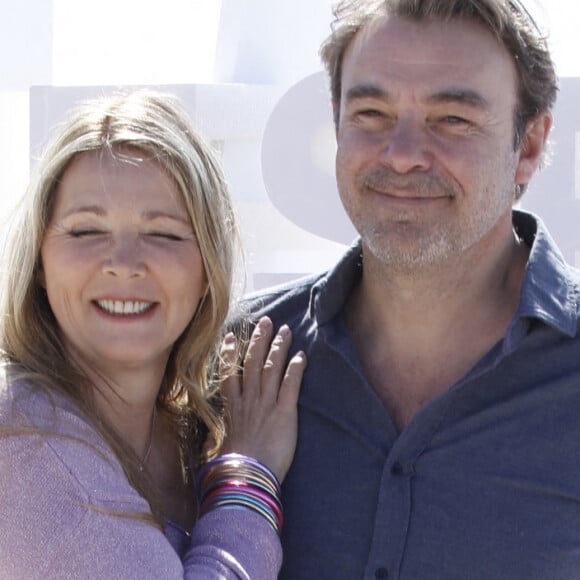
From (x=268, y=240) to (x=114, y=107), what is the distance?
3067mm

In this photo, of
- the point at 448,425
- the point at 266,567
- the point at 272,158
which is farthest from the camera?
the point at 272,158

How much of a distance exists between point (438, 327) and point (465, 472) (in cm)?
44

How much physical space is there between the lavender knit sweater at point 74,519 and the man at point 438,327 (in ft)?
1.16

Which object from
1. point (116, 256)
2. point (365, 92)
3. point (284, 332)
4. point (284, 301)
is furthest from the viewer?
point (284, 301)

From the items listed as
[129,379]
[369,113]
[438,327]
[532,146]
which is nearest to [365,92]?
[369,113]

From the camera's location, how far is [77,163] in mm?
2379

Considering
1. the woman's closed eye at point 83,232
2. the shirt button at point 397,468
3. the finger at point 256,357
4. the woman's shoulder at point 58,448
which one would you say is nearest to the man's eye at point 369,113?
the finger at point 256,357

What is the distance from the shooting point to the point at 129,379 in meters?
2.48

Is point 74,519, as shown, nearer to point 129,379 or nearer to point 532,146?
point 129,379

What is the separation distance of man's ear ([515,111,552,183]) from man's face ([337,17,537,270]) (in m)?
0.13

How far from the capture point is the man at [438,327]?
7.70 ft

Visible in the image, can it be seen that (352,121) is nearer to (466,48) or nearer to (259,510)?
(466,48)

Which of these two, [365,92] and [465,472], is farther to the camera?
[365,92]

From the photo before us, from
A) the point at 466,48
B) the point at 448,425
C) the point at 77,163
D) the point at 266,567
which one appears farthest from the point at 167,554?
the point at 466,48
